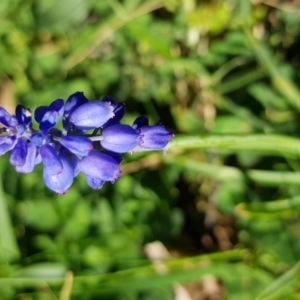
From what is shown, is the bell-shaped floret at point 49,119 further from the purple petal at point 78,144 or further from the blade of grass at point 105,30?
the blade of grass at point 105,30

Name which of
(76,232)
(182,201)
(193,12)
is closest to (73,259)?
(76,232)

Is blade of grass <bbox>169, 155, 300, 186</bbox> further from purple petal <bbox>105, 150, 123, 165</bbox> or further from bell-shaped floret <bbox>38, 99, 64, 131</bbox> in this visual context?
bell-shaped floret <bbox>38, 99, 64, 131</bbox>

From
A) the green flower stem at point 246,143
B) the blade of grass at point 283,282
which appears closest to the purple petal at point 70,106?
the green flower stem at point 246,143

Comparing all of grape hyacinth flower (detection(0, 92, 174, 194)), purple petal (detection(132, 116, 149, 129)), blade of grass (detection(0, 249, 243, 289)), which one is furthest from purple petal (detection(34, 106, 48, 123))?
blade of grass (detection(0, 249, 243, 289))

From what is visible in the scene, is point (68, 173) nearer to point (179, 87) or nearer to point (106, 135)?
point (106, 135)

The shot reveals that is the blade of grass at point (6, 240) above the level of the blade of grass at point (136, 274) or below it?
above

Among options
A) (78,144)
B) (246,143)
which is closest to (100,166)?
(78,144)
